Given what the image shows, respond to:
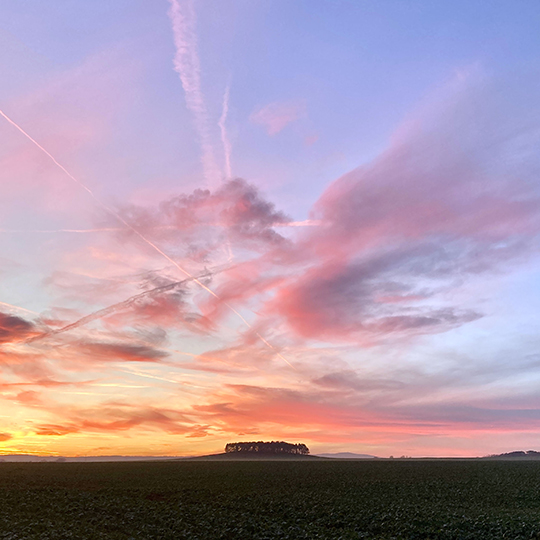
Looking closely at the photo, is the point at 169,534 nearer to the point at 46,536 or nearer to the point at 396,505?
the point at 46,536

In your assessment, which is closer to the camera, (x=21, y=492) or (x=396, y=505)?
(x=396, y=505)

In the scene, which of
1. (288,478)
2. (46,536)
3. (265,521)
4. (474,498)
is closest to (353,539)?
(265,521)

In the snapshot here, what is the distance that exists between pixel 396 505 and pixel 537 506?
50.1ft

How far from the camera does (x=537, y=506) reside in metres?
45.4

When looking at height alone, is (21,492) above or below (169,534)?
above

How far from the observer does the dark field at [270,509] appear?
1273 inches

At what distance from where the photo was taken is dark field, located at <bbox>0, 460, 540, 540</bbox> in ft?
106

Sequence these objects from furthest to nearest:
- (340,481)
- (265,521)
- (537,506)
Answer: (340,481)
(537,506)
(265,521)


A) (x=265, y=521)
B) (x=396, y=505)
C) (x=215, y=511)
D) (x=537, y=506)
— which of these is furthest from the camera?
(x=537, y=506)

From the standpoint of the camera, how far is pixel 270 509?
40625 millimetres

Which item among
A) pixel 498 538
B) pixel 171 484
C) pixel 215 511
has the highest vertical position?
pixel 171 484

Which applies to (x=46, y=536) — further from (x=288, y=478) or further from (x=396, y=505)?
(x=288, y=478)

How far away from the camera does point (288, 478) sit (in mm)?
69562

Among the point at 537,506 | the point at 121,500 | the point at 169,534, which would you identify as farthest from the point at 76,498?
the point at 537,506
